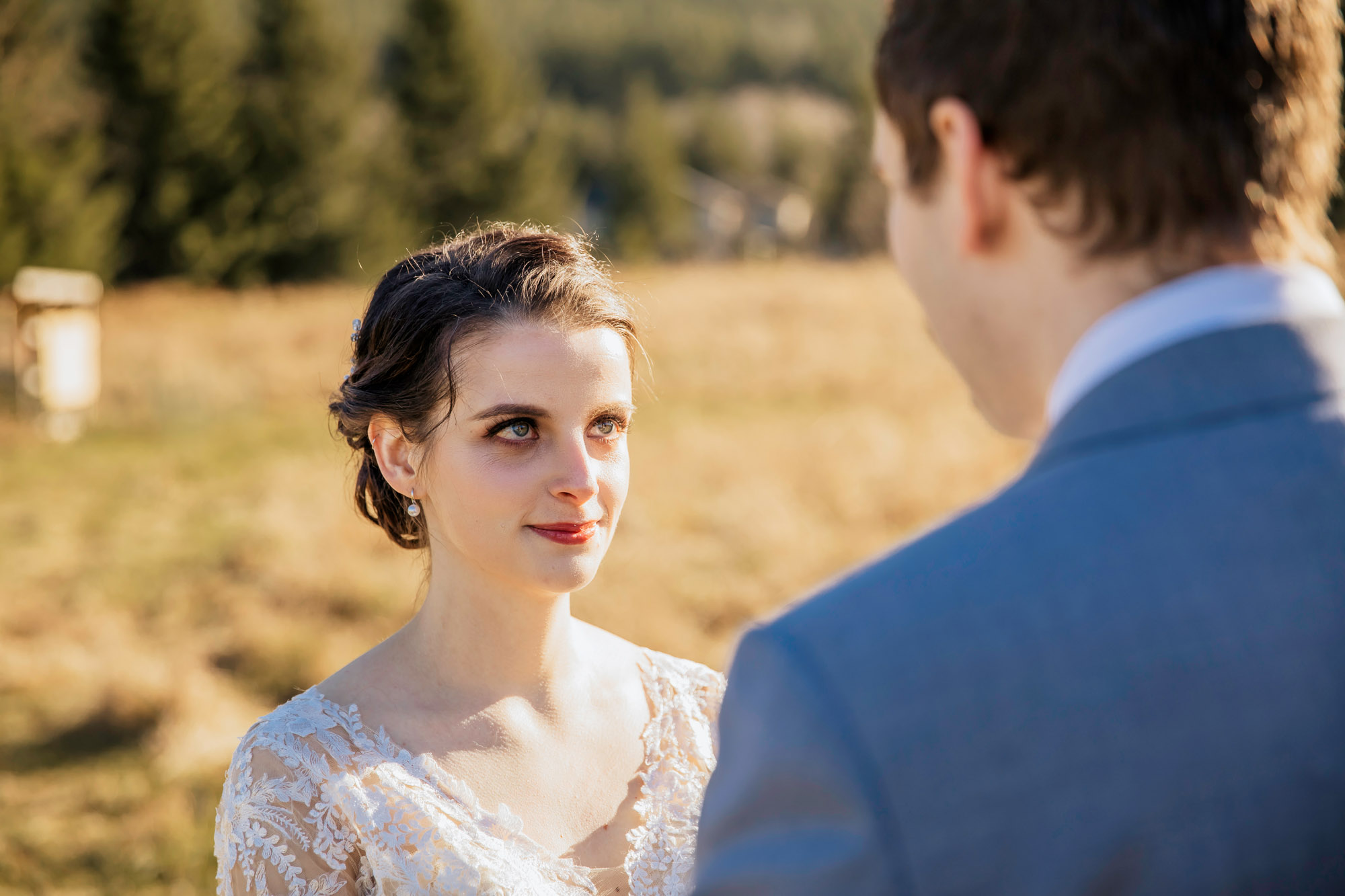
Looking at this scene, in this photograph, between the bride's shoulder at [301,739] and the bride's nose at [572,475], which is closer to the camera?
the bride's shoulder at [301,739]

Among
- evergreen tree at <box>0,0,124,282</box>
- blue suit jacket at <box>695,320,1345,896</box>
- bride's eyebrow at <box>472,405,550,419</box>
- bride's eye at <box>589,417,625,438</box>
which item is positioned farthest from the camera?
evergreen tree at <box>0,0,124,282</box>

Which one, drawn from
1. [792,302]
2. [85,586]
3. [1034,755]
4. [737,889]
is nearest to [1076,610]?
Answer: [1034,755]

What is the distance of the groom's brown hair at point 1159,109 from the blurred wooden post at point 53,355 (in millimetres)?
13396

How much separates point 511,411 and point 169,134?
94.1ft

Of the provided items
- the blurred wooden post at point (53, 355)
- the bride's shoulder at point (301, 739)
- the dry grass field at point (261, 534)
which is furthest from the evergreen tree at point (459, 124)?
the bride's shoulder at point (301, 739)

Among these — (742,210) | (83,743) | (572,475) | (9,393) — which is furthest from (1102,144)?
(742,210)

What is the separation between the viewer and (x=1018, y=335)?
1.13 m

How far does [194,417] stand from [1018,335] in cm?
1325

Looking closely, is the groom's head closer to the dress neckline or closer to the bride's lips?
the bride's lips

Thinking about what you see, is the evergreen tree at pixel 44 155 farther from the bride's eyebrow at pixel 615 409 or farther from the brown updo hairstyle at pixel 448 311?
the bride's eyebrow at pixel 615 409

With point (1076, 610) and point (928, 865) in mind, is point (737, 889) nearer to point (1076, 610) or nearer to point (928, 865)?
point (928, 865)

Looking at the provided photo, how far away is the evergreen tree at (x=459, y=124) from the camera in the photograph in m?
32.7

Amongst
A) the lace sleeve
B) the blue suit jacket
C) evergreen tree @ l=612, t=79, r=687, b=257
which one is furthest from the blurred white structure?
the blue suit jacket

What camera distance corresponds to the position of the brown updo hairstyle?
92.0 inches
